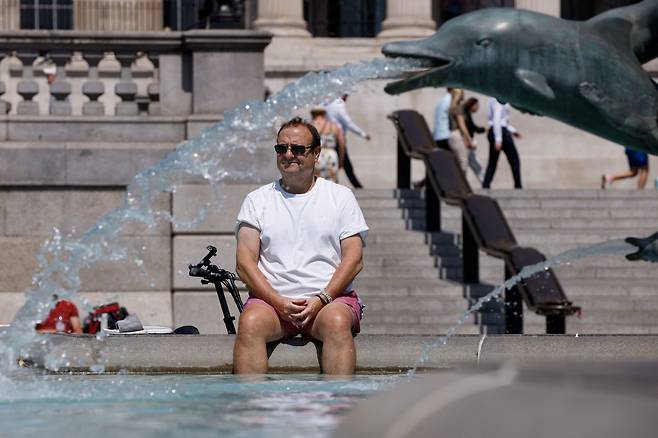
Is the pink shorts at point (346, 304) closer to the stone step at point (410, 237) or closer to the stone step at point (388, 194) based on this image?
the stone step at point (410, 237)

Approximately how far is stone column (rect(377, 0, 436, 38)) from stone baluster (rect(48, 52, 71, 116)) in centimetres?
1450

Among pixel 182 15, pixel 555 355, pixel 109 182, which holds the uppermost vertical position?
pixel 182 15

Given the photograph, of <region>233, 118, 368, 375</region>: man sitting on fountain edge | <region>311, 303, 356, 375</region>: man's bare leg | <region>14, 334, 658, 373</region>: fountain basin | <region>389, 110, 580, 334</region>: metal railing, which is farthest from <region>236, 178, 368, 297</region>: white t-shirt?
<region>389, 110, 580, 334</region>: metal railing

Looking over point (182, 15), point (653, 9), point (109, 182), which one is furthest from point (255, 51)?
point (182, 15)

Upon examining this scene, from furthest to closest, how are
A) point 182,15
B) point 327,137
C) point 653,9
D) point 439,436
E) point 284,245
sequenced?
point 182,15 → point 327,137 → point 284,245 → point 653,9 → point 439,436

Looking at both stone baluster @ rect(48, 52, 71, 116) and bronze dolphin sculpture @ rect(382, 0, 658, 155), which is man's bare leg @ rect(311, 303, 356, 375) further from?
stone baluster @ rect(48, 52, 71, 116)

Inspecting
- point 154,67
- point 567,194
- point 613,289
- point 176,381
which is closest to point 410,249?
point 613,289

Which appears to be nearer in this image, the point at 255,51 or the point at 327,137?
the point at 255,51

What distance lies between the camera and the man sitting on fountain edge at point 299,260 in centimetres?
898

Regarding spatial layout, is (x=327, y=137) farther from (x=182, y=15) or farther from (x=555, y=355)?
(x=182, y=15)

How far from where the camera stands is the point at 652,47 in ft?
28.3

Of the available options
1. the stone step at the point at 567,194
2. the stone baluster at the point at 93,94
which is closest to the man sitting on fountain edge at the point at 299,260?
the stone baluster at the point at 93,94

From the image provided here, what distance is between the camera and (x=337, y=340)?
352 inches

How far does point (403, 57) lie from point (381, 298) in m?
8.36
